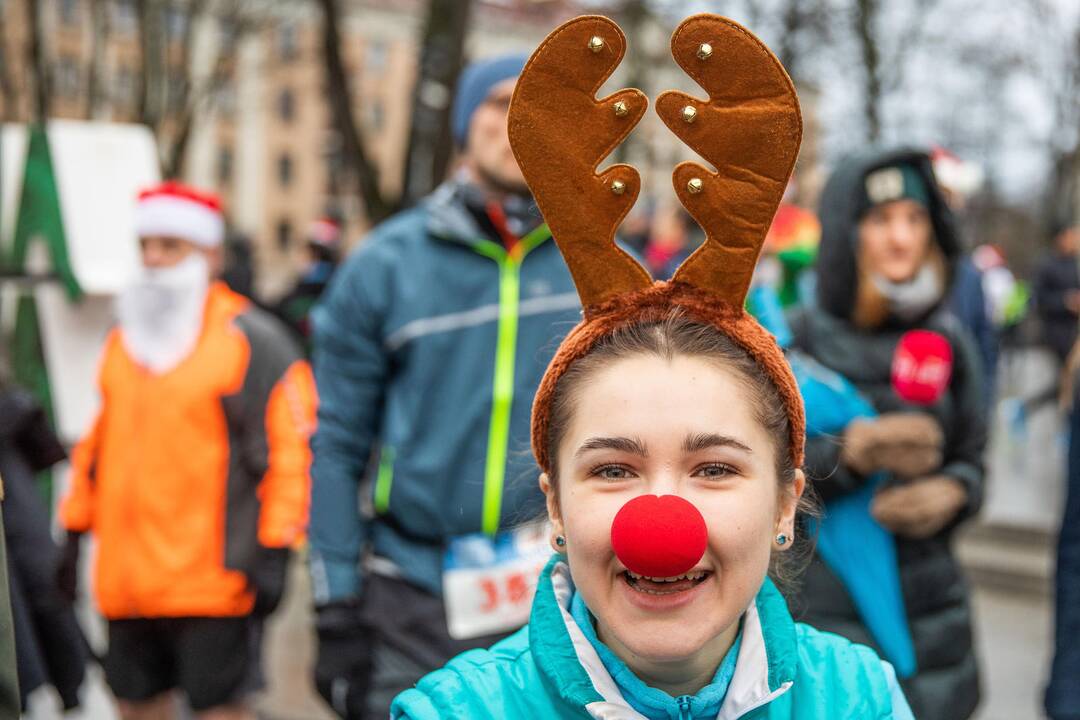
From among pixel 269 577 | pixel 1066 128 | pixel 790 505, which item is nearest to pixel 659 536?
pixel 790 505

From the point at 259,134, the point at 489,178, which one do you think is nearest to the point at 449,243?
the point at 489,178

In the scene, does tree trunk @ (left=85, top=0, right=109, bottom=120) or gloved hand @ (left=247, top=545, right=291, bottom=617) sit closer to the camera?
gloved hand @ (left=247, top=545, right=291, bottom=617)

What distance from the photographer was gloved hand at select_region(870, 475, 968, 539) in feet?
10.1

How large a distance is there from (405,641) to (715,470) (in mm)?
1562

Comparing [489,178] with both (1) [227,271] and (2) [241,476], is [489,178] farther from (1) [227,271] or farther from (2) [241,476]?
(1) [227,271]

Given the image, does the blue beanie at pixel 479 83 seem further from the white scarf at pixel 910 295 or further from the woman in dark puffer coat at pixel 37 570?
the woman in dark puffer coat at pixel 37 570

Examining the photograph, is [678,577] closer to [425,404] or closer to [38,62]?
[425,404]

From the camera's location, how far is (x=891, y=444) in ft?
10.1

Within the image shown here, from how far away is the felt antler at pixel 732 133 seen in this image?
1.61m

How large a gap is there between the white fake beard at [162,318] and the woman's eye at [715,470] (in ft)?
9.22

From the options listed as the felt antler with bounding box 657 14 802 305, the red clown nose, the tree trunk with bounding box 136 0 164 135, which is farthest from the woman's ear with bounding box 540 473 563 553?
the tree trunk with bounding box 136 0 164 135

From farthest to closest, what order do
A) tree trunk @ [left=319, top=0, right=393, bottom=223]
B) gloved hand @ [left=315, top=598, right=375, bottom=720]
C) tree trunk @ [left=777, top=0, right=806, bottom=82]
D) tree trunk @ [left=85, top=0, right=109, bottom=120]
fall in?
tree trunk @ [left=777, top=0, right=806, bottom=82] → tree trunk @ [left=85, top=0, right=109, bottom=120] → tree trunk @ [left=319, top=0, right=393, bottom=223] → gloved hand @ [left=315, top=598, right=375, bottom=720]

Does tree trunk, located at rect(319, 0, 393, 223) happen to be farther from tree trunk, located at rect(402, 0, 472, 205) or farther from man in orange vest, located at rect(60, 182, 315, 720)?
man in orange vest, located at rect(60, 182, 315, 720)

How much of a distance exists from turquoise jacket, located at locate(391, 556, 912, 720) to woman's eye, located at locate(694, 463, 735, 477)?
0.78 ft
